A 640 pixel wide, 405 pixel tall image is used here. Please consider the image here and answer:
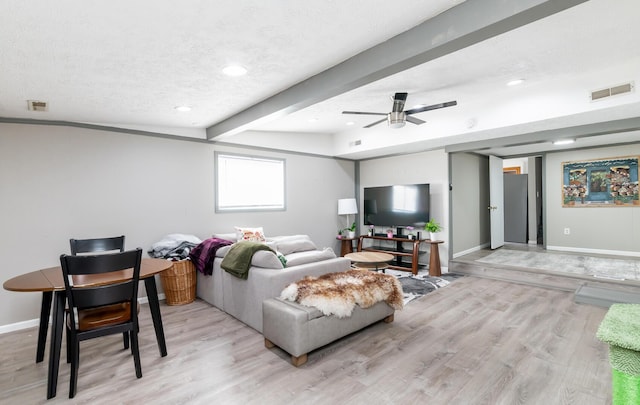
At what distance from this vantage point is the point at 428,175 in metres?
5.64

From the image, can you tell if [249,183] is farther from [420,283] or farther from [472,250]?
[472,250]

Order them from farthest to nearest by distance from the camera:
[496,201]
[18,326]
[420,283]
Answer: [496,201] < [420,283] < [18,326]

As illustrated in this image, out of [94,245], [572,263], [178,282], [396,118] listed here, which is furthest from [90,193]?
[572,263]

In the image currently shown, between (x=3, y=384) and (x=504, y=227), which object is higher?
(x=504, y=227)

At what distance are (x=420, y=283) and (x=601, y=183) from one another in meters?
4.40

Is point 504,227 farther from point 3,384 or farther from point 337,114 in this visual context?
point 3,384

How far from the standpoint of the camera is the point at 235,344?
2.77 meters

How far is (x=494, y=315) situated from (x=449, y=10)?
3.08m

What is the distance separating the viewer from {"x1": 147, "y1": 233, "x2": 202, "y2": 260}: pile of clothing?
151 inches

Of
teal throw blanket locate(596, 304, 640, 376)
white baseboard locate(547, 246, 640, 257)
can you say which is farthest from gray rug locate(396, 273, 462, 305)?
white baseboard locate(547, 246, 640, 257)

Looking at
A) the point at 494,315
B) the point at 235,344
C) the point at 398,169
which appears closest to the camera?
the point at 235,344

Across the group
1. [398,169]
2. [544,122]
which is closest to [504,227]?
[398,169]

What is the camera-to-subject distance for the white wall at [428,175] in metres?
5.43

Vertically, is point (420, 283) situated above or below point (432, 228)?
below
